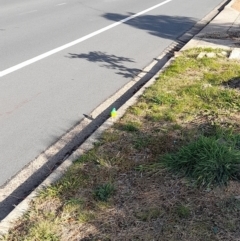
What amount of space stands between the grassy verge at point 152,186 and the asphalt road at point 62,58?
0.88m

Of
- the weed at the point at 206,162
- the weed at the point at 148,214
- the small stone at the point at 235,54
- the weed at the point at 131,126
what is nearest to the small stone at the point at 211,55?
the small stone at the point at 235,54

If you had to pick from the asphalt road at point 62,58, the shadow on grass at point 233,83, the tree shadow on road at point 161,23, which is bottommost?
the tree shadow on road at point 161,23

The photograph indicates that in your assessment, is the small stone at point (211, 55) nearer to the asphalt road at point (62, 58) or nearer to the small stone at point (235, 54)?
the small stone at point (235, 54)

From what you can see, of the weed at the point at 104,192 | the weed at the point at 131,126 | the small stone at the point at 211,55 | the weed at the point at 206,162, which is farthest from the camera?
the small stone at the point at 211,55

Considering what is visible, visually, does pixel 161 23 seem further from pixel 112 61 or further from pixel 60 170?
pixel 60 170

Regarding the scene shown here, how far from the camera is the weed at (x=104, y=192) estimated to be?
381 centimetres

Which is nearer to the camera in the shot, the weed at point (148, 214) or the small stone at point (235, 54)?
the weed at point (148, 214)

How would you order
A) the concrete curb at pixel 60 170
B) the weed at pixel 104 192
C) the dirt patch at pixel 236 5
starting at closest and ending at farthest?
the concrete curb at pixel 60 170
the weed at pixel 104 192
the dirt patch at pixel 236 5

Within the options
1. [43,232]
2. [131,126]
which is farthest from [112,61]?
[43,232]

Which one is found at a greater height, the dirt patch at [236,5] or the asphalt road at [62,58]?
the asphalt road at [62,58]

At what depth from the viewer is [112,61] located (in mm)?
8555

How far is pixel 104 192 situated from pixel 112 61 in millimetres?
5025

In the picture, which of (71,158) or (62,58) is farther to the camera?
(62,58)

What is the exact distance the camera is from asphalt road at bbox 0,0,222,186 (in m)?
5.48
